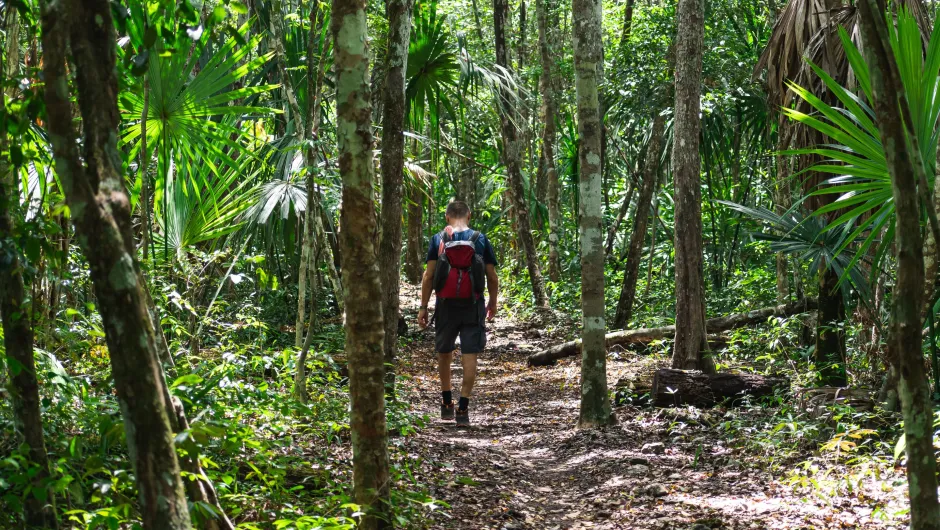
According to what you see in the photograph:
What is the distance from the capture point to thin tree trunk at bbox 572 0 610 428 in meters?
6.67

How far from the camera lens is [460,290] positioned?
278 inches

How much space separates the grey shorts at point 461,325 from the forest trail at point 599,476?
73 cm

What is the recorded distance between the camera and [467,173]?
80.7 ft

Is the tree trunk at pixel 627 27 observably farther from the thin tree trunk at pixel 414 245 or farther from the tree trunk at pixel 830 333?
the thin tree trunk at pixel 414 245

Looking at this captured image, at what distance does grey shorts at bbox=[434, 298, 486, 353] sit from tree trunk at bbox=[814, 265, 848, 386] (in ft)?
9.58

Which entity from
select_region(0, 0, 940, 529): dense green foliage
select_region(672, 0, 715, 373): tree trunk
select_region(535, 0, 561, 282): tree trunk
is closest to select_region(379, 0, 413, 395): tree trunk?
select_region(0, 0, 940, 529): dense green foliage

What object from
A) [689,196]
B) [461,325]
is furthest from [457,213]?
[689,196]

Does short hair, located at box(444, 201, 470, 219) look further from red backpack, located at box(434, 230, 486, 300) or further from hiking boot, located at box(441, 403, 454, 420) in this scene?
hiking boot, located at box(441, 403, 454, 420)

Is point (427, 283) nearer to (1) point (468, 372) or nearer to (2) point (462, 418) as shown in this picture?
(1) point (468, 372)

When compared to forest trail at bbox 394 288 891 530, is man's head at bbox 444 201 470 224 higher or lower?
higher

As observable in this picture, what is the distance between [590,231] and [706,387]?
182 cm

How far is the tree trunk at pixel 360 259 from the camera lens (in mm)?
3596

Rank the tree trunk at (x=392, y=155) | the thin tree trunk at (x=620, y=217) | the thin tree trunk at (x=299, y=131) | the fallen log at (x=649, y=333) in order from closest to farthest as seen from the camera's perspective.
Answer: the thin tree trunk at (x=299, y=131) < the tree trunk at (x=392, y=155) < the fallen log at (x=649, y=333) < the thin tree trunk at (x=620, y=217)

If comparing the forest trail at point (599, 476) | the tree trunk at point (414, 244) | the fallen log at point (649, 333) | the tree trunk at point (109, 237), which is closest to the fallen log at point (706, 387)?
the forest trail at point (599, 476)
